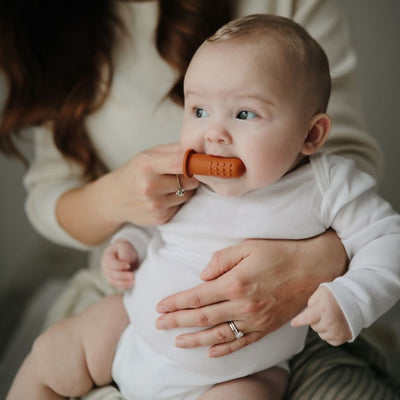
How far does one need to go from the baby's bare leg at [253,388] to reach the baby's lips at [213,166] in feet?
1.13

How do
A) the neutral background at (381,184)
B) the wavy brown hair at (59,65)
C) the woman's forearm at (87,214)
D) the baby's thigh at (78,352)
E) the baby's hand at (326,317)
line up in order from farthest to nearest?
the neutral background at (381,184), the wavy brown hair at (59,65), the woman's forearm at (87,214), the baby's thigh at (78,352), the baby's hand at (326,317)

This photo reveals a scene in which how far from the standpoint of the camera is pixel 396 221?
76cm

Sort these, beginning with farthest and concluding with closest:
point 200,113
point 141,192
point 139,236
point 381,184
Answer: point 381,184
point 139,236
point 141,192
point 200,113

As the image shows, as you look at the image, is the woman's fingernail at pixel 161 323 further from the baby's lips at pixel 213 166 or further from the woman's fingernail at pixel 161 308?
the baby's lips at pixel 213 166

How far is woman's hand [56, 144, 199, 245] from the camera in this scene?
33.8 inches

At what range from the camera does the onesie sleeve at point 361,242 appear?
682 mm

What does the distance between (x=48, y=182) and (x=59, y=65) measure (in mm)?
308

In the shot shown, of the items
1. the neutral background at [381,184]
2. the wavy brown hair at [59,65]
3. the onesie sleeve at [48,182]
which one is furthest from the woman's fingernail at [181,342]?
the neutral background at [381,184]

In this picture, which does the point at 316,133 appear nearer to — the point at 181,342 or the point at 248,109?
the point at 248,109

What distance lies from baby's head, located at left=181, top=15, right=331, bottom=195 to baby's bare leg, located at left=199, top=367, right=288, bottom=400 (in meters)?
0.32

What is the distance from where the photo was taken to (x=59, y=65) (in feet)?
4.21

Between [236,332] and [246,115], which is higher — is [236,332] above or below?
below

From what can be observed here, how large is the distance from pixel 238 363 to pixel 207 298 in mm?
123

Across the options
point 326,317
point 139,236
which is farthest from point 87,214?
point 326,317
